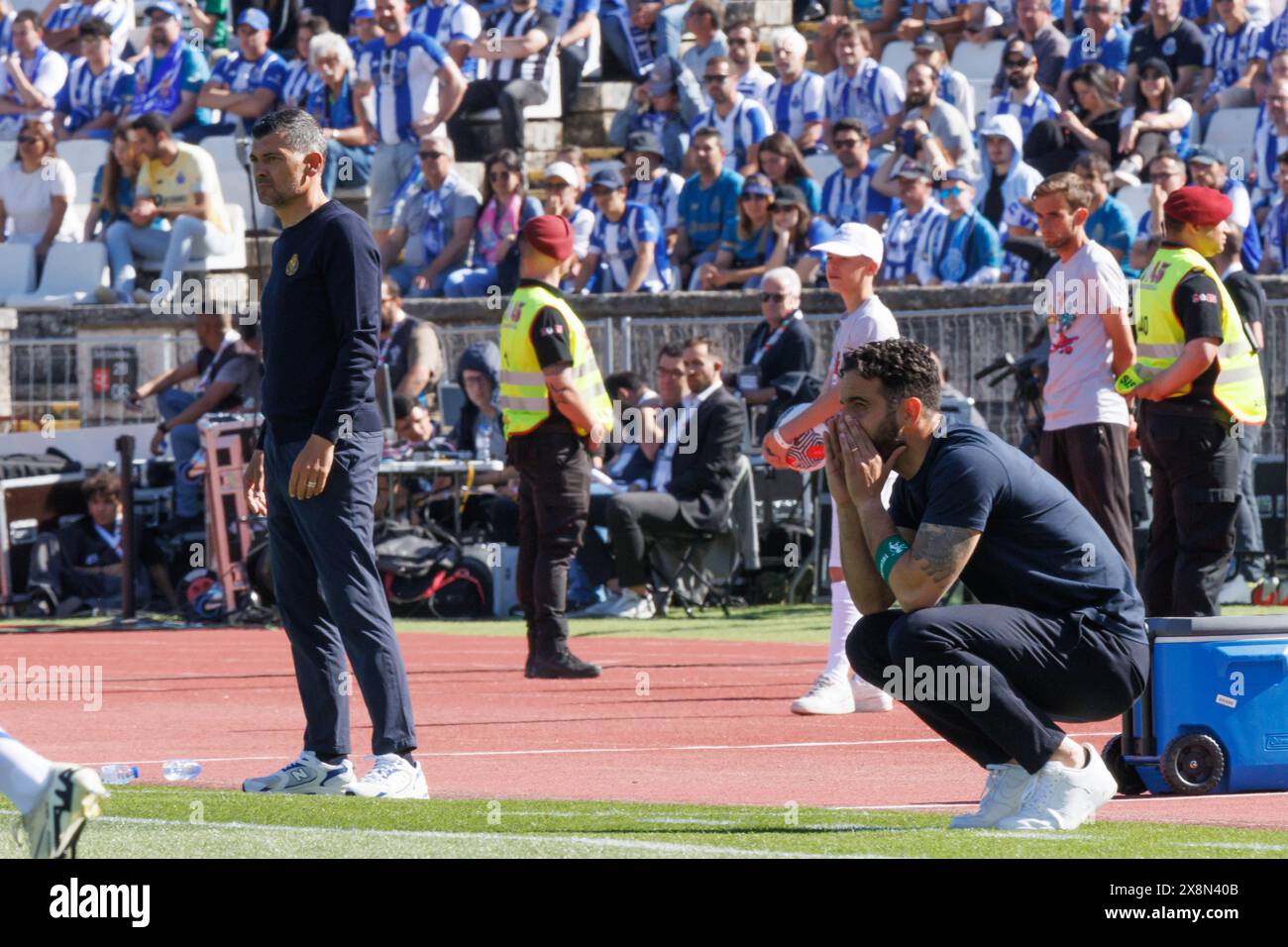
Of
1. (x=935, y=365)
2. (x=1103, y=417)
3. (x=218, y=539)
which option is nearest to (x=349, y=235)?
(x=935, y=365)

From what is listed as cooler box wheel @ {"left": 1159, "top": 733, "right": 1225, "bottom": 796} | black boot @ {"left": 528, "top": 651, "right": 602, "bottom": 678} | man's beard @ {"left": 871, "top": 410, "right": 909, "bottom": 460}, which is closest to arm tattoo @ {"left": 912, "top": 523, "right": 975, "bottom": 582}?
man's beard @ {"left": 871, "top": 410, "right": 909, "bottom": 460}

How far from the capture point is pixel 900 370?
6770 mm

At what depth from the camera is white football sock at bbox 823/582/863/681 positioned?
1003 centimetres

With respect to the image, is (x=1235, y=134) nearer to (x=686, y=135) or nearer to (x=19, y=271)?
(x=686, y=135)

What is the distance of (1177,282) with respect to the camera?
1071 centimetres

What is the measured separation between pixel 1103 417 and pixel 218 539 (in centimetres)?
795

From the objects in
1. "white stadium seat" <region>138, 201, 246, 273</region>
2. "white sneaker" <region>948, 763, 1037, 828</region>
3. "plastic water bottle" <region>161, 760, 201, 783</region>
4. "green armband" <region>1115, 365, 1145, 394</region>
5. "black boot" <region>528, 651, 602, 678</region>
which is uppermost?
"green armband" <region>1115, 365, 1145, 394</region>

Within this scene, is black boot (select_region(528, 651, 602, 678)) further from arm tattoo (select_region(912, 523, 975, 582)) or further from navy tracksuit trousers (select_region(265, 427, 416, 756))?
arm tattoo (select_region(912, 523, 975, 582))

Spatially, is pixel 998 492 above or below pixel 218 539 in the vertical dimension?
above

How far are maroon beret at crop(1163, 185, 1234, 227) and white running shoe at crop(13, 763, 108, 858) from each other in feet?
22.4

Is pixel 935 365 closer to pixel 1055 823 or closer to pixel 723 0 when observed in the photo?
pixel 1055 823

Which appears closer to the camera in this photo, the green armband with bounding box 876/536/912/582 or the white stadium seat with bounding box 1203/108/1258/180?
the green armband with bounding box 876/536/912/582

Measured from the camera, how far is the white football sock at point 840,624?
1003 cm
